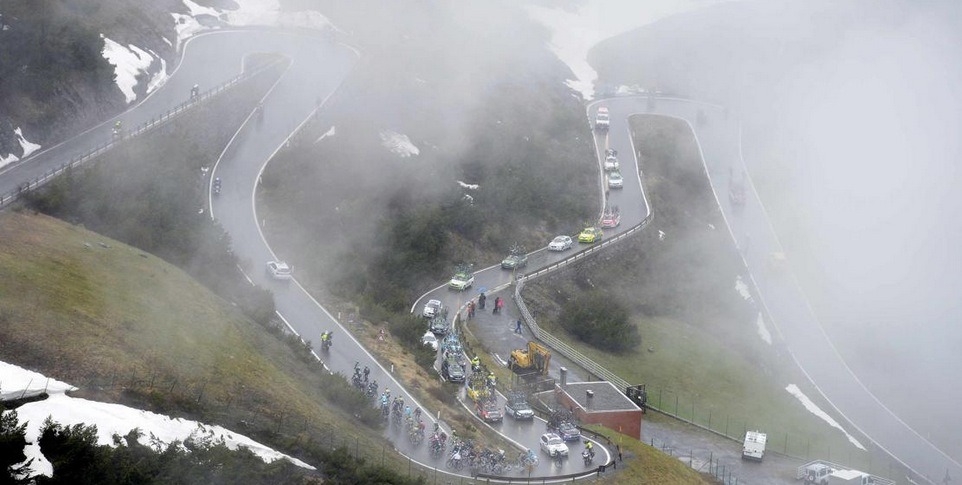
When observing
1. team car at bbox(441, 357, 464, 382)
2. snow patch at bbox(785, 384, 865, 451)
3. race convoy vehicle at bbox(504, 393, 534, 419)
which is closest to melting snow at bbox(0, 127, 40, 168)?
team car at bbox(441, 357, 464, 382)

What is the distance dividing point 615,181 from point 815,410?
1172 inches

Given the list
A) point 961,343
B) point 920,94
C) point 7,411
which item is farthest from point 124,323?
point 920,94

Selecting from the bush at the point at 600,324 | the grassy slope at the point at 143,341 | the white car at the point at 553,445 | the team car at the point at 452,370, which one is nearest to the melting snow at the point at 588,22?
the bush at the point at 600,324

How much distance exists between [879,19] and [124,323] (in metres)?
134

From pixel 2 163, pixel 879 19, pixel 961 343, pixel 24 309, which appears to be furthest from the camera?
pixel 879 19

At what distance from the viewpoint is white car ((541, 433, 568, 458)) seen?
3816 centimetres

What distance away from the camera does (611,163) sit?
287ft

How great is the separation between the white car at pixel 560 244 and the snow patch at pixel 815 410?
16.8 meters

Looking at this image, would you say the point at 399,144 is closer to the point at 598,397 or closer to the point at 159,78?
the point at 159,78

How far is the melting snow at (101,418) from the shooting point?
89.9 ft

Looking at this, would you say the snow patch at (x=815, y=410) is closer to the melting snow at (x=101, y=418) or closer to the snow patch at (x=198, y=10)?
the melting snow at (x=101, y=418)

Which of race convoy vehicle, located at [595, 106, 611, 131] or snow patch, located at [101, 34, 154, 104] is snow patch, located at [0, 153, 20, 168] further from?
race convoy vehicle, located at [595, 106, 611, 131]

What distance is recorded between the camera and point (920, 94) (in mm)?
129875

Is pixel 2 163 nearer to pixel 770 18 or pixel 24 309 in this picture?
pixel 24 309
